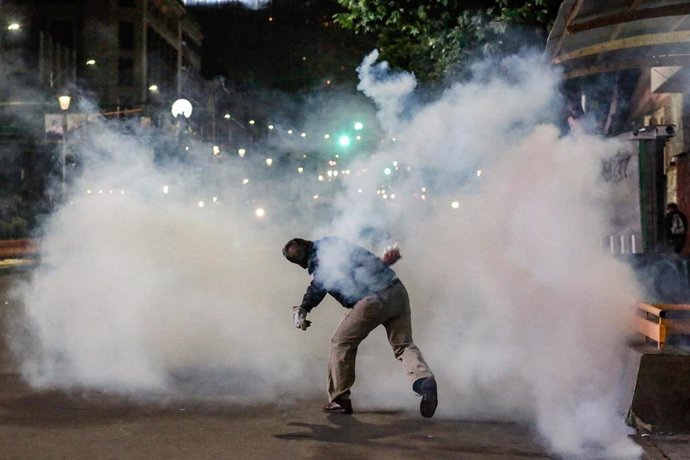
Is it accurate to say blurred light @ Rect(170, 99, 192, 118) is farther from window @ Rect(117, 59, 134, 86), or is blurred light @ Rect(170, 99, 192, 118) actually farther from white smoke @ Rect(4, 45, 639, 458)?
window @ Rect(117, 59, 134, 86)

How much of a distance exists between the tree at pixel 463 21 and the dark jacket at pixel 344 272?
695 cm

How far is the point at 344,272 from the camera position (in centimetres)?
711

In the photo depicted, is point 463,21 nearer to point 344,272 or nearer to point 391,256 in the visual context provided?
point 391,256

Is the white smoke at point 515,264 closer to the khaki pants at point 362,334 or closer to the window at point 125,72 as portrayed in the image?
the khaki pants at point 362,334

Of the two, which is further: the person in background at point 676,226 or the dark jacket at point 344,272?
the person in background at point 676,226

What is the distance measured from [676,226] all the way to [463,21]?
14.7 feet

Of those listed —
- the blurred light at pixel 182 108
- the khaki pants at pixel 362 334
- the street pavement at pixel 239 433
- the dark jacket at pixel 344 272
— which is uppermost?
the blurred light at pixel 182 108

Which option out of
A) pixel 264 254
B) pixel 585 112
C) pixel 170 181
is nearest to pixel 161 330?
pixel 170 181

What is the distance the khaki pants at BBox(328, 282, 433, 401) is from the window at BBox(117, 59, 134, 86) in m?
86.6

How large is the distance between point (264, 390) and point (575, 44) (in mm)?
4730

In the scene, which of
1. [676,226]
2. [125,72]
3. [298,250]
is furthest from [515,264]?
[125,72]

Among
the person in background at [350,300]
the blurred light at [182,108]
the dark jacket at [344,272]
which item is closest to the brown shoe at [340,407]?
the person in background at [350,300]

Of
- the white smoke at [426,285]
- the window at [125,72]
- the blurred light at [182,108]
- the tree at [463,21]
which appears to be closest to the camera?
the white smoke at [426,285]

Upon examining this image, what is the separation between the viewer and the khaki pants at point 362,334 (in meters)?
7.05
